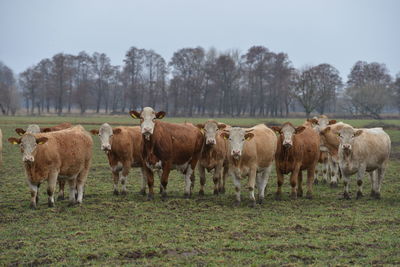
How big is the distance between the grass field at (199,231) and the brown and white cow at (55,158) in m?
0.55

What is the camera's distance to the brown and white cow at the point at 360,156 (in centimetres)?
1247

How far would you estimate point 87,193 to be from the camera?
13195 mm

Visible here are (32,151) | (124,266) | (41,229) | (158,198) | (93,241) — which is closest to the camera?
(124,266)

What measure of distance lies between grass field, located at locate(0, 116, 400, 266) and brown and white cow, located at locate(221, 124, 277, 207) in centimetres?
68

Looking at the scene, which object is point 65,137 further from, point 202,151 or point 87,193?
point 202,151

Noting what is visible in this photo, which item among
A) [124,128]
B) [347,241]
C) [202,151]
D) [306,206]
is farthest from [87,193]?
[347,241]

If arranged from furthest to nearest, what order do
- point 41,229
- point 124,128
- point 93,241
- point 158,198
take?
point 124,128
point 158,198
point 41,229
point 93,241

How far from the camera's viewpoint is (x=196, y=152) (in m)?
13.0

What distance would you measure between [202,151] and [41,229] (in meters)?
5.58

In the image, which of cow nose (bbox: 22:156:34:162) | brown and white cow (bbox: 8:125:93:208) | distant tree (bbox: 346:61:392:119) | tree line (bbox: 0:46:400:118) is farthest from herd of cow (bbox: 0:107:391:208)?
tree line (bbox: 0:46:400:118)

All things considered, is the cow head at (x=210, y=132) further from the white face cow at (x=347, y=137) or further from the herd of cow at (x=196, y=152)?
the white face cow at (x=347, y=137)

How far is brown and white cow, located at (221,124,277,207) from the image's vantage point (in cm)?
1145

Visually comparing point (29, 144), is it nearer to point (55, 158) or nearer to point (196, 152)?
point (55, 158)

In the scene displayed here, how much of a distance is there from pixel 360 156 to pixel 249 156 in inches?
131
